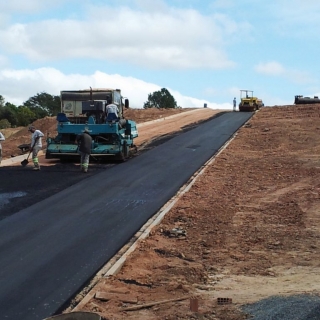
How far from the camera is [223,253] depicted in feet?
32.7

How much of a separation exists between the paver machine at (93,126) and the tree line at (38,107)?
198 feet

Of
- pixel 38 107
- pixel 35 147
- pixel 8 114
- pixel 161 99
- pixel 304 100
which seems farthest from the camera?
pixel 161 99

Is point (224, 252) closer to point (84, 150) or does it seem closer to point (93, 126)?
point (84, 150)

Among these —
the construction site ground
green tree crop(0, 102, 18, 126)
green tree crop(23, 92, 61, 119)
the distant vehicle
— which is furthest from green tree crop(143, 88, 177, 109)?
the construction site ground

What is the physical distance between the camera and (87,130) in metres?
20.2

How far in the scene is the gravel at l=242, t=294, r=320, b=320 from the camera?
19.8 feet

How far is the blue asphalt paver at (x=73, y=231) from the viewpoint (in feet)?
25.7

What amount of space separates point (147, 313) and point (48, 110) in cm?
9527

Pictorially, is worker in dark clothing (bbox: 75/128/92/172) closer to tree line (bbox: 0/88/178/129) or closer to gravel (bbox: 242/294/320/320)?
gravel (bbox: 242/294/320/320)

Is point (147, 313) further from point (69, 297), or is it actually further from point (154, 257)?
point (154, 257)

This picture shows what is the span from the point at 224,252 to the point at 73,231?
297 centimetres

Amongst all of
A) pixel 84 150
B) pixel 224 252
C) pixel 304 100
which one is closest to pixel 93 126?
pixel 84 150

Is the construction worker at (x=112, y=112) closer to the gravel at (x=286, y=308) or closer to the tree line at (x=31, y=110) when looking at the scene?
the gravel at (x=286, y=308)

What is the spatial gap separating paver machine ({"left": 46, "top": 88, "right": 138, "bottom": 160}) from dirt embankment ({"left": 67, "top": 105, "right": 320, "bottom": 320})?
14.5 ft
